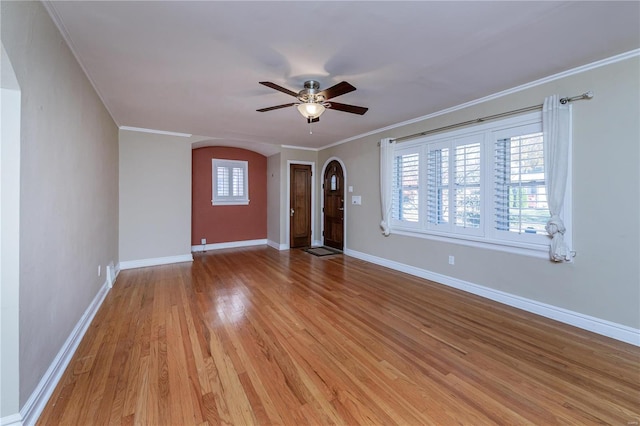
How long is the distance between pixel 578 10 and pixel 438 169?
89.8 inches

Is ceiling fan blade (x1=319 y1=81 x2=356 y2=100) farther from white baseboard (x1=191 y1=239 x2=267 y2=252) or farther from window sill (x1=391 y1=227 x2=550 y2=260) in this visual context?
white baseboard (x1=191 y1=239 x2=267 y2=252)

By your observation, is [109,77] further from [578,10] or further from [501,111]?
[501,111]

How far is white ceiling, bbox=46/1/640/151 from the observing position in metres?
1.84

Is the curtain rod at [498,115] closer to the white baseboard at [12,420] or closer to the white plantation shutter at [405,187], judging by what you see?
the white plantation shutter at [405,187]

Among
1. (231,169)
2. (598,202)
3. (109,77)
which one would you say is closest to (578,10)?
A: (598,202)

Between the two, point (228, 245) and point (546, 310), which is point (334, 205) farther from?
point (546, 310)

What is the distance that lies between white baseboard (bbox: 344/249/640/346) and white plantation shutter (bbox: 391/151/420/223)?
88 cm

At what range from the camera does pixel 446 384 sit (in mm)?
1875

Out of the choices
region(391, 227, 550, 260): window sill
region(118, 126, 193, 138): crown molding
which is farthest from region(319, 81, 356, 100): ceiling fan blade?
region(118, 126, 193, 138): crown molding

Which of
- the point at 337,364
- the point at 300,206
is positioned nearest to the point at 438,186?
the point at 337,364

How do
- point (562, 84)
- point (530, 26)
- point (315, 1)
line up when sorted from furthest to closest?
point (562, 84) → point (530, 26) → point (315, 1)

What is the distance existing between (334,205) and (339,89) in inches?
157

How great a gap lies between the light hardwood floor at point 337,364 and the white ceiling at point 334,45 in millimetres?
2520

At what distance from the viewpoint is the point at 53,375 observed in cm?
184
